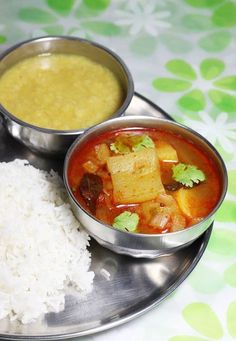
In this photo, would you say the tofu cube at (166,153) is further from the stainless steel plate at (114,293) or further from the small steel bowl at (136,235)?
the stainless steel plate at (114,293)

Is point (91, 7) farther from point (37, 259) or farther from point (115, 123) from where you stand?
point (37, 259)

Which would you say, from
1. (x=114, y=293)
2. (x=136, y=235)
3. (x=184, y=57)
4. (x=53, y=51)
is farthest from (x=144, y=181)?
(x=184, y=57)

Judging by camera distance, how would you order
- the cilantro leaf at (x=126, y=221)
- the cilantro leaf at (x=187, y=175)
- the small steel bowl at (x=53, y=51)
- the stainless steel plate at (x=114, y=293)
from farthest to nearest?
→ the small steel bowl at (x=53, y=51) < the cilantro leaf at (x=187, y=175) < the cilantro leaf at (x=126, y=221) < the stainless steel plate at (x=114, y=293)

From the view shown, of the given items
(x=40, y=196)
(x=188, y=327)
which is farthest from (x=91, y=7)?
(x=188, y=327)

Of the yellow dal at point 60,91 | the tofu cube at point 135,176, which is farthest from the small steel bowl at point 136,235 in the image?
the yellow dal at point 60,91

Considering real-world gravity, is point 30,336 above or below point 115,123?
below

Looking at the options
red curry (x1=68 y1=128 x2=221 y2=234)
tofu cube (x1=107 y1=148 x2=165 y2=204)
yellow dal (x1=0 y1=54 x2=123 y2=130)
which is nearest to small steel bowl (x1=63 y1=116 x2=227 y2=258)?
red curry (x1=68 y1=128 x2=221 y2=234)

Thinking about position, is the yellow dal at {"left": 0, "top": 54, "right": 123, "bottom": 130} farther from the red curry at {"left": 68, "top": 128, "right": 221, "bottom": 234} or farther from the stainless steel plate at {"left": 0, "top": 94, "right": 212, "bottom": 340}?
the stainless steel plate at {"left": 0, "top": 94, "right": 212, "bottom": 340}
